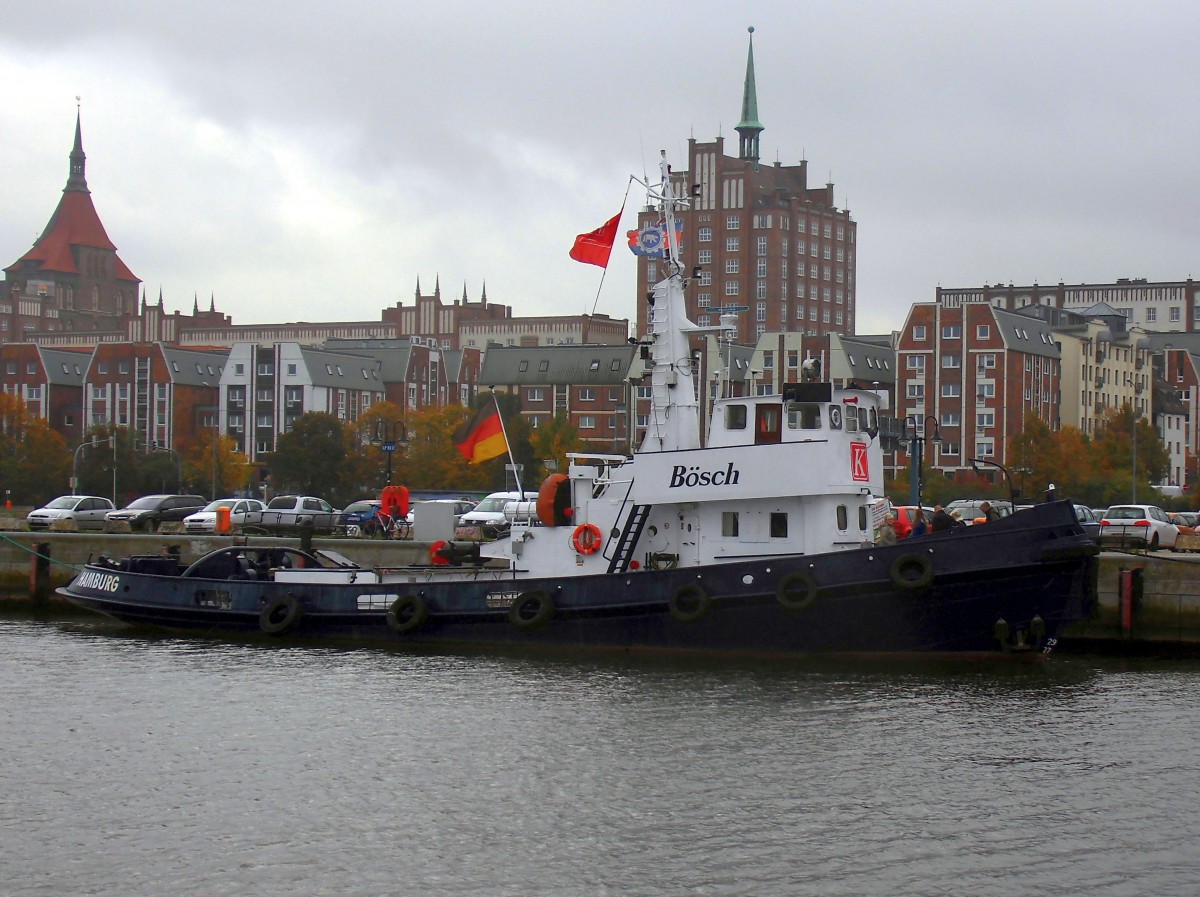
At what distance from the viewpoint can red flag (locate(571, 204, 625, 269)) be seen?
29.9 meters

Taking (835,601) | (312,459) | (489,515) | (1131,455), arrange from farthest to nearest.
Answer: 1. (312,459)
2. (1131,455)
3. (489,515)
4. (835,601)

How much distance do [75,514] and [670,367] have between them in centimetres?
3393

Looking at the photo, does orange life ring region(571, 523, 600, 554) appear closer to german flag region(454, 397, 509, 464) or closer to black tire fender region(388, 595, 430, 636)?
german flag region(454, 397, 509, 464)

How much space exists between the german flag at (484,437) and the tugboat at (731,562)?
163 centimetres

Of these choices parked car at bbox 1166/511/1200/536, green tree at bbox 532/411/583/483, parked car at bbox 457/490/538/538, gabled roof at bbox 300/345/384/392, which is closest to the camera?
parked car at bbox 457/490/538/538

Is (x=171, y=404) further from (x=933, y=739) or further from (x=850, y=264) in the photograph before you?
(x=933, y=739)

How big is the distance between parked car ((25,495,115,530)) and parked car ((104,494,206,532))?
68 cm

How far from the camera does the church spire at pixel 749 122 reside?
16120 centimetres

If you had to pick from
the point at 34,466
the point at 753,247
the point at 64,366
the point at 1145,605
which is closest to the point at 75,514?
the point at 1145,605

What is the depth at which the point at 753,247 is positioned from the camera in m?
152

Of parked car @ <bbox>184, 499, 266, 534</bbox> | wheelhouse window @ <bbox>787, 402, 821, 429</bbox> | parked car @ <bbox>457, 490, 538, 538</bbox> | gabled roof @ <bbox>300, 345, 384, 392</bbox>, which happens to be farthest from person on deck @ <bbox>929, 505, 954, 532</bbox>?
gabled roof @ <bbox>300, 345, 384, 392</bbox>

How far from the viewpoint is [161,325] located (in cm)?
17850

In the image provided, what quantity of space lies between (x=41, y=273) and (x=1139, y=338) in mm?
132992

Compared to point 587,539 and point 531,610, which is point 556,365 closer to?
point 587,539
